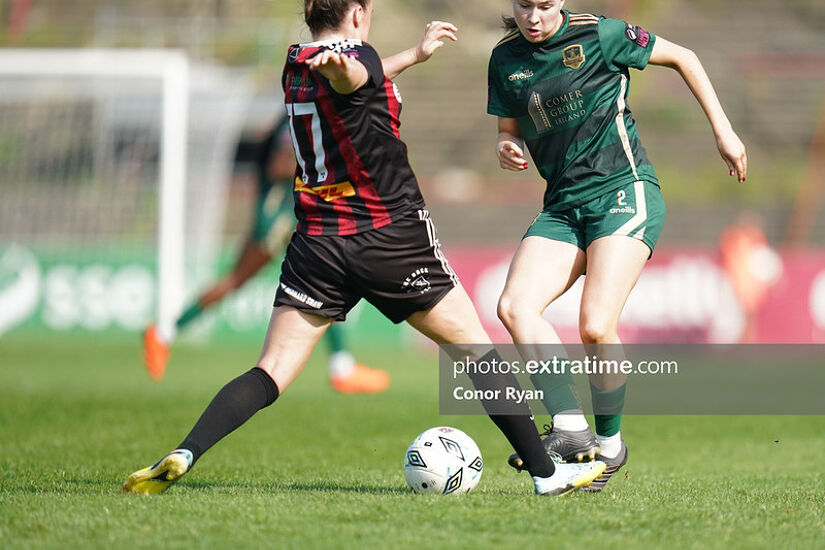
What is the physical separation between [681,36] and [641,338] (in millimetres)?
11625

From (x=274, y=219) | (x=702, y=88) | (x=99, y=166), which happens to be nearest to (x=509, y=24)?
(x=702, y=88)

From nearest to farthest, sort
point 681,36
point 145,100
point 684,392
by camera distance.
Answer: point 684,392
point 145,100
point 681,36

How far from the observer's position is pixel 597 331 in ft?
15.7

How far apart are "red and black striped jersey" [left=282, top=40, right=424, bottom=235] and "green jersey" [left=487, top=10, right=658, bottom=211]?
0.87 m

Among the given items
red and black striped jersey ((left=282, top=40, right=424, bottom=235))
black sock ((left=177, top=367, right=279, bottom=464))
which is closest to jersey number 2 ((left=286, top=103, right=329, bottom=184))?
red and black striped jersey ((left=282, top=40, right=424, bottom=235))

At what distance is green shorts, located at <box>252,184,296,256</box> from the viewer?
10133mm

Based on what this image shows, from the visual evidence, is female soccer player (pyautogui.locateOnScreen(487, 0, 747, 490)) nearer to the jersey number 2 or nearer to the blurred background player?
the jersey number 2

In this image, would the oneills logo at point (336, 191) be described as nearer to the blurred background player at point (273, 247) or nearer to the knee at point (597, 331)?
the knee at point (597, 331)

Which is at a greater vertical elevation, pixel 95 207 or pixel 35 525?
pixel 35 525

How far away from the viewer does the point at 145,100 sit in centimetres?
1867

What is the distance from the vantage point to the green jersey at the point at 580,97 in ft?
16.3

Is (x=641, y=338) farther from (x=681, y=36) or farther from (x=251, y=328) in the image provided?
(x=681, y=36)

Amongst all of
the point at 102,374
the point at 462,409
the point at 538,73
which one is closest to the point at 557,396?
the point at 538,73

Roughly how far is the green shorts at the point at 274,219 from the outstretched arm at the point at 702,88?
18.3ft
